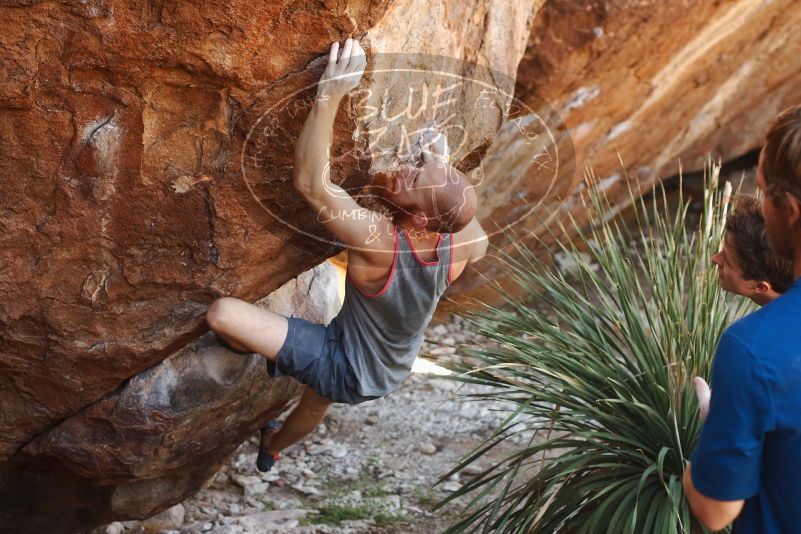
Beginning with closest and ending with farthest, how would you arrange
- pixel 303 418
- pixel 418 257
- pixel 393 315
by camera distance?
pixel 418 257
pixel 393 315
pixel 303 418

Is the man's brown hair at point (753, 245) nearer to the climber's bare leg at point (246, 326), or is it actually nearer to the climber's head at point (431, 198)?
the climber's head at point (431, 198)

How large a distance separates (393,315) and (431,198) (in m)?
0.49

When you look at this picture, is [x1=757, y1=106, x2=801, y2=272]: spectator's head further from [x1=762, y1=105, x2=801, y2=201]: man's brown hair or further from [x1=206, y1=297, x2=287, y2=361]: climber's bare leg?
[x1=206, y1=297, x2=287, y2=361]: climber's bare leg

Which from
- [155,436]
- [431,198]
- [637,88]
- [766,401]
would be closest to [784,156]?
[766,401]

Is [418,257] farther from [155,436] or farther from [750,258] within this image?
[155,436]

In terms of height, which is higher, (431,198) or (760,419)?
(431,198)

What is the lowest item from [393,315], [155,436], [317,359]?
[155,436]

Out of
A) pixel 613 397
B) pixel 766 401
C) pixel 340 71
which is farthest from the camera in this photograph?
pixel 613 397

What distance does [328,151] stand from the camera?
281 centimetres

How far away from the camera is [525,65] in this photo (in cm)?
507

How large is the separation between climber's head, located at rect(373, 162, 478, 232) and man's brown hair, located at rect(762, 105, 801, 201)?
1303 millimetres

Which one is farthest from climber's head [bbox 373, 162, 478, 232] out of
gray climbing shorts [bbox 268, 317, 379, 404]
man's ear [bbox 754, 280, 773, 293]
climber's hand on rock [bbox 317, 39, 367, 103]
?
man's ear [bbox 754, 280, 773, 293]

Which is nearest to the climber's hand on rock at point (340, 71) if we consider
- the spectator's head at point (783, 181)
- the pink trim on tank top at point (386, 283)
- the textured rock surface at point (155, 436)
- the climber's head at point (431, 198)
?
the climber's head at point (431, 198)

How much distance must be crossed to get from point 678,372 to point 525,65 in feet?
7.43
